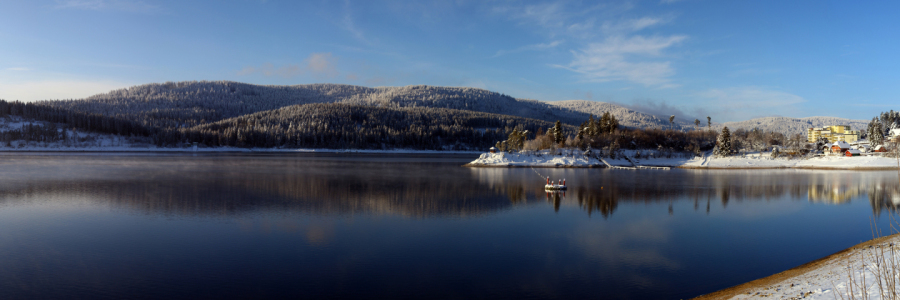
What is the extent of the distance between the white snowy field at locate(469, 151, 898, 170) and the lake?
39740 millimetres

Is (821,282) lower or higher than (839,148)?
lower

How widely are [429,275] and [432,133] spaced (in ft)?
556

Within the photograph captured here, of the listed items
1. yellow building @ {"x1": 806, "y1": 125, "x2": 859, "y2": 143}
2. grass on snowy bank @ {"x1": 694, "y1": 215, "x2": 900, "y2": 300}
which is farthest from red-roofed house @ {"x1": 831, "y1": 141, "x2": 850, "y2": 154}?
grass on snowy bank @ {"x1": 694, "y1": 215, "x2": 900, "y2": 300}

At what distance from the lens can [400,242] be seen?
16109 millimetres

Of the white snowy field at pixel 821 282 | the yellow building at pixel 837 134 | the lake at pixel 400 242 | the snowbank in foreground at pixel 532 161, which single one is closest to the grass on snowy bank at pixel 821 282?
the white snowy field at pixel 821 282

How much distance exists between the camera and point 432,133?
182 m

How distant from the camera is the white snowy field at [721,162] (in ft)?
223

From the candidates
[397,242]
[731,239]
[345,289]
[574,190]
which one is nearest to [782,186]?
[574,190]

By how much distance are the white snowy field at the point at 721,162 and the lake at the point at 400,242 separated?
39740 mm

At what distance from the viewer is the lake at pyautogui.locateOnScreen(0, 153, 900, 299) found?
37.6ft

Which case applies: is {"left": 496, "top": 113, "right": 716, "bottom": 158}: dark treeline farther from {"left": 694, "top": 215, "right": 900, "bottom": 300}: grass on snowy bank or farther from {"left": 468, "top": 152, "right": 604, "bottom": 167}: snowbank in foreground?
{"left": 694, "top": 215, "right": 900, "bottom": 300}: grass on snowy bank

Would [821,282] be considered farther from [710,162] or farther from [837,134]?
[837,134]

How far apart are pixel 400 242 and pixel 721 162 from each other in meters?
72.8

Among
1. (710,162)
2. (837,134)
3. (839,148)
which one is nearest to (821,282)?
(710,162)
